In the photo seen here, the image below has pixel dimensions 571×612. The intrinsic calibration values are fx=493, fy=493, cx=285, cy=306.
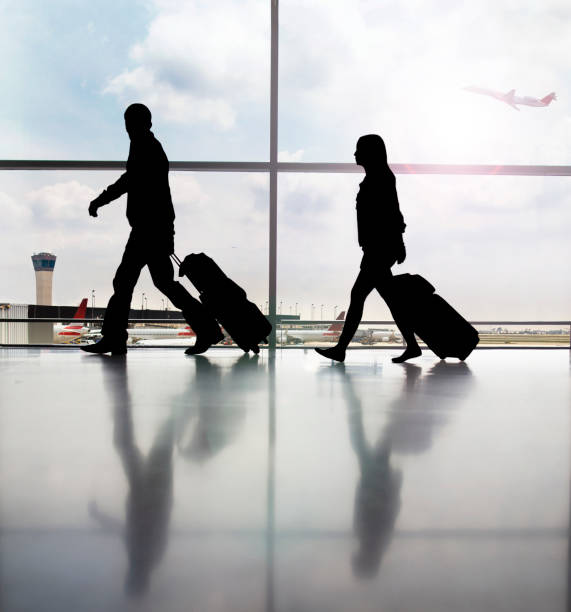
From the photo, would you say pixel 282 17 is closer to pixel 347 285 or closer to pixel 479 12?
pixel 479 12

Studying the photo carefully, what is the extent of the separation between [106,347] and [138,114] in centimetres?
176

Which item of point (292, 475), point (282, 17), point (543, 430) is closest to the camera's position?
point (292, 475)

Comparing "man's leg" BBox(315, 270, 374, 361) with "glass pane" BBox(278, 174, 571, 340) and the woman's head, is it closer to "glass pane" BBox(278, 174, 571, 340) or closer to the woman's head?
the woman's head

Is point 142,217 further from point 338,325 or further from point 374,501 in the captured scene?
point 374,501

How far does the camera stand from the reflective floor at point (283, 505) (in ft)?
1.90

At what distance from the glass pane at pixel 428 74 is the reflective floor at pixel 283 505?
3.32 meters

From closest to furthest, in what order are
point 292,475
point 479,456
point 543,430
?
1. point 292,475
2. point 479,456
3. point 543,430

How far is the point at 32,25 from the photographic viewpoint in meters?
4.64

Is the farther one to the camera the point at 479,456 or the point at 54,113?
the point at 54,113

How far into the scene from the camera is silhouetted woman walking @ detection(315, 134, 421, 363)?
3438mm

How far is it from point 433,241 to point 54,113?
3842 millimetres

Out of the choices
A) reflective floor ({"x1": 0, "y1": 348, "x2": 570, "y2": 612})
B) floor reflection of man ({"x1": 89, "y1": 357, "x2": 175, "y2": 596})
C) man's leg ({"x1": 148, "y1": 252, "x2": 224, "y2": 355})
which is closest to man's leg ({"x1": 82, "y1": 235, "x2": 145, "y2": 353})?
man's leg ({"x1": 148, "y1": 252, "x2": 224, "y2": 355})

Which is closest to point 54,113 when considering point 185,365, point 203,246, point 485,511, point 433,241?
point 203,246

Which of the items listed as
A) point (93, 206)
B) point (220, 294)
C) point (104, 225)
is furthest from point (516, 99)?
point (104, 225)
